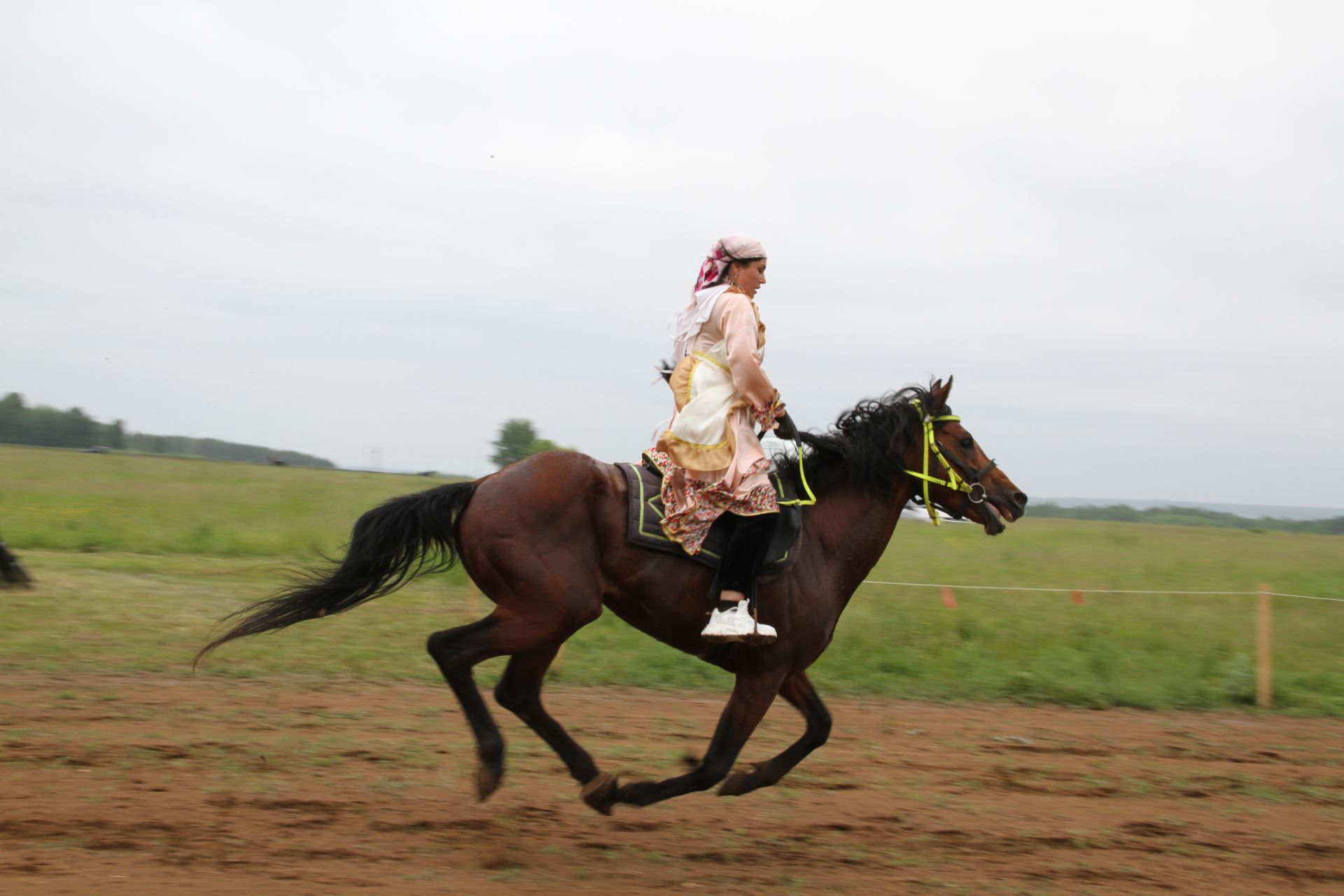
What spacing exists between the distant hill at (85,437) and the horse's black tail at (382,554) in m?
32.3

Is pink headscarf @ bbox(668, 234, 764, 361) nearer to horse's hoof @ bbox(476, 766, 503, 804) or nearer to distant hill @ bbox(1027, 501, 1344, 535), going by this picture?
horse's hoof @ bbox(476, 766, 503, 804)

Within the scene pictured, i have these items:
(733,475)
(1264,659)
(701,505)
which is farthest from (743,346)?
(1264,659)

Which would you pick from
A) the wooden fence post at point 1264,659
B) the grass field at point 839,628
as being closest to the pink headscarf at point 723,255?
the grass field at point 839,628

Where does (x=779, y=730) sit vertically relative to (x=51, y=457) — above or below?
below

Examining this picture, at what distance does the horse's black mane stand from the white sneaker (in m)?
0.98

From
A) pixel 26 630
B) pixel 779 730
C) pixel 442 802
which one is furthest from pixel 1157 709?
pixel 26 630

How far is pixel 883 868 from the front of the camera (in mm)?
5137

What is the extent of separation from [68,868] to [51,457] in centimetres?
2724

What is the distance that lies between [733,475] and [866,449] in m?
1.01

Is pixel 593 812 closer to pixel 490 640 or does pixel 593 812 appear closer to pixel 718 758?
pixel 718 758

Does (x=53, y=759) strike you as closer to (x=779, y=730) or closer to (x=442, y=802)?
(x=442, y=802)

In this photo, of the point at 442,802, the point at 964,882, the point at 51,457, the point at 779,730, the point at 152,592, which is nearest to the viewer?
the point at 964,882

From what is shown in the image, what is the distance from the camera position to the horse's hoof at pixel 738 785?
18.3ft

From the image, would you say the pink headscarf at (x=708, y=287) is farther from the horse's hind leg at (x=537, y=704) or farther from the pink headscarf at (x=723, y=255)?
the horse's hind leg at (x=537, y=704)
